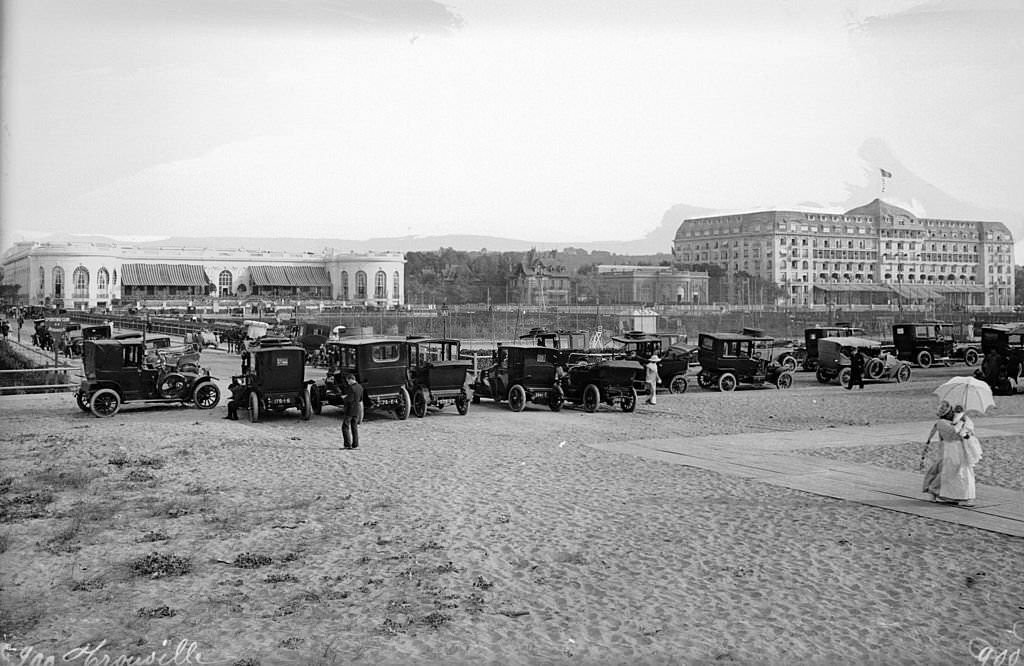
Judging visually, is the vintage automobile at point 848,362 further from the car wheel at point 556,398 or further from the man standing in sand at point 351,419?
the man standing in sand at point 351,419

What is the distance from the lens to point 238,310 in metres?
77.6

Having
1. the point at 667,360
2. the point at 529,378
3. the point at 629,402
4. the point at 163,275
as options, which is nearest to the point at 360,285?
the point at 163,275

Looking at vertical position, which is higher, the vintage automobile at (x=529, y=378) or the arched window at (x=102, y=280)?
the arched window at (x=102, y=280)

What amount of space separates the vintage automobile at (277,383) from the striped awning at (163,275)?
258 feet

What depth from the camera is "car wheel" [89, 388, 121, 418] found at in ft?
64.2

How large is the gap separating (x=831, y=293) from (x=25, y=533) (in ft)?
426

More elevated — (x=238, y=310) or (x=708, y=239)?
(x=708, y=239)

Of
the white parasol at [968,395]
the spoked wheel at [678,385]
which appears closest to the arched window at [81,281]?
the spoked wheel at [678,385]

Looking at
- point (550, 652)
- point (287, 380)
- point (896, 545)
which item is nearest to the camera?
point (550, 652)

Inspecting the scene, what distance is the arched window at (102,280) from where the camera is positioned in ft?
280

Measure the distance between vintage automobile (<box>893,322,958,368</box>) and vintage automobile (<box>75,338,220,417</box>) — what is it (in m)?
28.0

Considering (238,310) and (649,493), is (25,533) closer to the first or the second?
(649,493)

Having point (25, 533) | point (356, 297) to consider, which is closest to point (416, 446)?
point (25, 533)

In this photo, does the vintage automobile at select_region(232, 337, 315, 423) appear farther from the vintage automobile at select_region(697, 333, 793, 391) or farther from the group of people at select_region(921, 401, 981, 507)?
the vintage automobile at select_region(697, 333, 793, 391)
